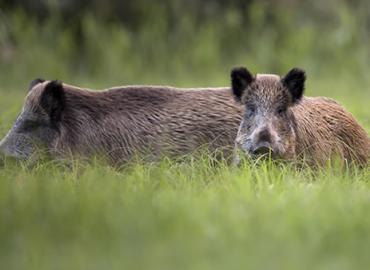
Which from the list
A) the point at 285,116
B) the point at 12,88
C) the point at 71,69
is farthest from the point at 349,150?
the point at 71,69

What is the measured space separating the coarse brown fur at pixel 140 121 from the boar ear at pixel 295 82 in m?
0.73

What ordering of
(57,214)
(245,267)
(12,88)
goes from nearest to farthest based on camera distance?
(245,267), (57,214), (12,88)

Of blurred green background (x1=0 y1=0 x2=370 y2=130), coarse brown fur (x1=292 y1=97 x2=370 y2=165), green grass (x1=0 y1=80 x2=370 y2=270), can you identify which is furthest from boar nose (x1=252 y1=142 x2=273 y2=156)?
blurred green background (x1=0 y1=0 x2=370 y2=130)

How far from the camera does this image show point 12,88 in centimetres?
1599

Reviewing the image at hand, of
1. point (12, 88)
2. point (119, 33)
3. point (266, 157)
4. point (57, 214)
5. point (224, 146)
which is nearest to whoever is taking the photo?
point (57, 214)

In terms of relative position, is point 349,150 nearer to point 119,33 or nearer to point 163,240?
point 163,240

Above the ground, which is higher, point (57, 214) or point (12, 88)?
point (57, 214)

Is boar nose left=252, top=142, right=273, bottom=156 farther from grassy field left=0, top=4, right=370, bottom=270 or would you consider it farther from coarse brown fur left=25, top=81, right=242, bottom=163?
coarse brown fur left=25, top=81, right=242, bottom=163

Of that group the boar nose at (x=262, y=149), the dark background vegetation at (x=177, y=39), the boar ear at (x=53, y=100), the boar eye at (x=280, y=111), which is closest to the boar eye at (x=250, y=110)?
the boar eye at (x=280, y=111)

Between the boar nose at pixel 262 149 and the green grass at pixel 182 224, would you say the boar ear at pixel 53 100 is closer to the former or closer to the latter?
the green grass at pixel 182 224

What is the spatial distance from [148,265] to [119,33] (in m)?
13.3

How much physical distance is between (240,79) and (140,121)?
3.37ft

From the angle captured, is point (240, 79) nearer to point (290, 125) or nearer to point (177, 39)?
point (290, 125)

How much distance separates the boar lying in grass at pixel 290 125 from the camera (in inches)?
285
